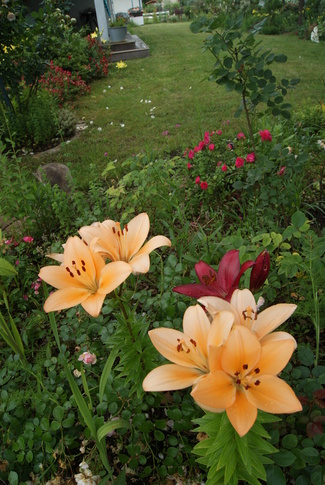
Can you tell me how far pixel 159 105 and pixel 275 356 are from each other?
571 centimetres

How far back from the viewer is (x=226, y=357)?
0.67 m

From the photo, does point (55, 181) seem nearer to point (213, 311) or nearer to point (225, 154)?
point (225, 154)

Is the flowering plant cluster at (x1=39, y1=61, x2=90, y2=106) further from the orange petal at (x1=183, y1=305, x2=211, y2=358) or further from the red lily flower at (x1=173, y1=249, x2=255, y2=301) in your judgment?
the orange petal at (x1=183, y1=305, x2=211, y2=358)

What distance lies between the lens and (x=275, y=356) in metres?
0.68

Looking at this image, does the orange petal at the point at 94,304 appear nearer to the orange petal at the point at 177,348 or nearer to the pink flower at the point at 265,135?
the orange petal at the point at 177,348

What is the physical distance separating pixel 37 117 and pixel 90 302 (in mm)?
4374

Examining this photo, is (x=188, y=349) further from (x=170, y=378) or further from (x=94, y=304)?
(x=94, y=304)

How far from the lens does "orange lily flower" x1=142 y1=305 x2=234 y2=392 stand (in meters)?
0.70

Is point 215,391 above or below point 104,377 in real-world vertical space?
above

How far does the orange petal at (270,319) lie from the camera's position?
0.75 meters

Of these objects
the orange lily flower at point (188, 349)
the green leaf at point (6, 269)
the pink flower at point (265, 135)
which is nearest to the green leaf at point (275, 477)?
the orange lily flower at point (188, 349)

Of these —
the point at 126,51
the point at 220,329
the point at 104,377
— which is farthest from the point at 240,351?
the point at 126,51

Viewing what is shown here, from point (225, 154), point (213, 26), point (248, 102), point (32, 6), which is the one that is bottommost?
point (225, 154)

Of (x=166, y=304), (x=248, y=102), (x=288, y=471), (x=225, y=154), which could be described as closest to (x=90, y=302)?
(x=166, y=304)
